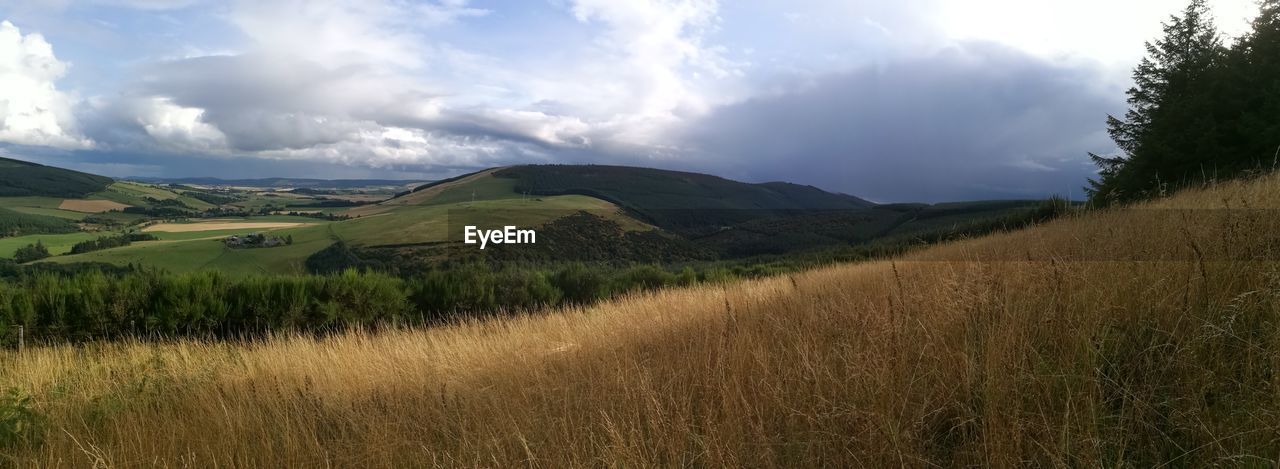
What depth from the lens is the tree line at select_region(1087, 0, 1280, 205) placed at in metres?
17.5

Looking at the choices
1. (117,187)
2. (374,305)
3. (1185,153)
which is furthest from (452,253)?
(117,187)

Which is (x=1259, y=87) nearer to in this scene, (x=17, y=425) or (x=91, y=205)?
(x=17, y=425)

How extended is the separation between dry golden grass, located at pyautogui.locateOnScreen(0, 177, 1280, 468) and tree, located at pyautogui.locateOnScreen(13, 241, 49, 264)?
51.1m

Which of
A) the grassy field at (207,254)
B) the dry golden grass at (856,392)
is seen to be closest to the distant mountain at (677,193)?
the grassy field at (207,254)

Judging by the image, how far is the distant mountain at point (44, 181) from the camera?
9406 centimetres

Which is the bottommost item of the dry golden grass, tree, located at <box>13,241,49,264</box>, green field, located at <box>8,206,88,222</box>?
tree, located at <box>13,241,49,264</box>

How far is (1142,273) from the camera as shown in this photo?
399cm

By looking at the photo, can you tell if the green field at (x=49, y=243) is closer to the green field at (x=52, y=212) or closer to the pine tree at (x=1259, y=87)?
the green field at (x=52, y=212)

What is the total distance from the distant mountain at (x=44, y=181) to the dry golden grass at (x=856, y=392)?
125 metres

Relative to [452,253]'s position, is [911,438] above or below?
above

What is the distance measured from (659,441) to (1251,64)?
93.6 ft

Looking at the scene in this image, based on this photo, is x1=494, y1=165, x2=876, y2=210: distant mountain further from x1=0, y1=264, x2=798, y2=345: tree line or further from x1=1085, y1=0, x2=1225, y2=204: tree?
x1=0, y1=264, x2=798, y2=345: tree line

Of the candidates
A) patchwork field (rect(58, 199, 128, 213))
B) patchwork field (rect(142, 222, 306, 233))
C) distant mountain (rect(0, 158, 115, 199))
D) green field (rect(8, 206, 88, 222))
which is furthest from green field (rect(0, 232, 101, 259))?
distant mountain (rect(0, 158, 115, 199))

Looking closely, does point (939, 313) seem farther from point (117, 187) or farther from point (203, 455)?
point (117, 187)
